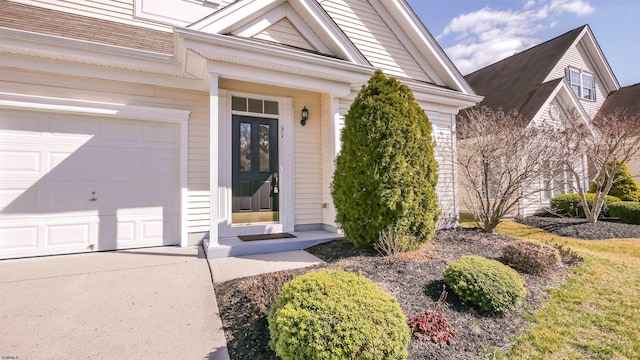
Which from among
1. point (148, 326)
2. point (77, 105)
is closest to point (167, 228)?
point (77, 105)

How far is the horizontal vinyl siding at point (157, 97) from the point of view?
4.43m

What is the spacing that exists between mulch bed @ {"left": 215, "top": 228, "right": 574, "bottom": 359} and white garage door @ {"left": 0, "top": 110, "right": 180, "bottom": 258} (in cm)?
272

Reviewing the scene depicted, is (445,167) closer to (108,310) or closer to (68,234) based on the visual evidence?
(108,310)

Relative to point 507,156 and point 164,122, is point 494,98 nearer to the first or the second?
point 507,156

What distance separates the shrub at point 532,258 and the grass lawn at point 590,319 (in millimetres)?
260

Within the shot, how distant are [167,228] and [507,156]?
266 inches

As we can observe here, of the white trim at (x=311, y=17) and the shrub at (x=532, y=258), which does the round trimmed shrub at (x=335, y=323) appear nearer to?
the shrub at (x=532, y=258)

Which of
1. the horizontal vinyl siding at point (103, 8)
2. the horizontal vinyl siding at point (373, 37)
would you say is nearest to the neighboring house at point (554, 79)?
the horizontal vinyl siding at point (373, 37)

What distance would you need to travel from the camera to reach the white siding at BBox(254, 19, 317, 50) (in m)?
5.36

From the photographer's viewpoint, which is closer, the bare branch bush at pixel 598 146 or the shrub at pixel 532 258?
the shrub at pixel 532 258

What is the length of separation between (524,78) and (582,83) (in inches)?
137

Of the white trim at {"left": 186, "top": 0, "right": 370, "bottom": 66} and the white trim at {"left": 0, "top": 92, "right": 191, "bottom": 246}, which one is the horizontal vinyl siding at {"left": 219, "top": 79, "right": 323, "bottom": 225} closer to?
the white trim at {"left": 186, "top": 0, "right": 370, "bottom": 66}

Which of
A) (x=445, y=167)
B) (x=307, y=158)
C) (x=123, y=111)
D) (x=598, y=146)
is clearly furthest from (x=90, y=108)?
(x=598, y=146)

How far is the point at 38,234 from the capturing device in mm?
4473
